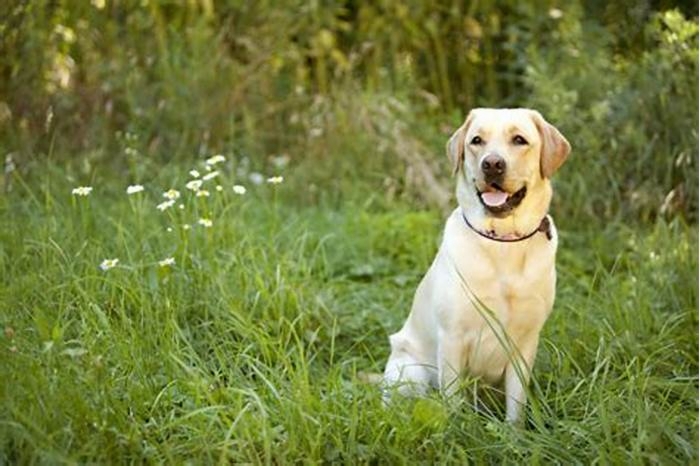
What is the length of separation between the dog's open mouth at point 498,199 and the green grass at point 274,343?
22.0 inches

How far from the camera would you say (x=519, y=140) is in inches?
130

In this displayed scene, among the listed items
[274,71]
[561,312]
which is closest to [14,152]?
[274,71]

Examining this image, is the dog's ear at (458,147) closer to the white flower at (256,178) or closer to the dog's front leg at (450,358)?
the dog's front leg at (450,358)

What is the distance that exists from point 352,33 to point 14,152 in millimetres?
2968

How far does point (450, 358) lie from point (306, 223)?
1.64m

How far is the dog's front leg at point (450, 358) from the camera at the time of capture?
10.8 feet

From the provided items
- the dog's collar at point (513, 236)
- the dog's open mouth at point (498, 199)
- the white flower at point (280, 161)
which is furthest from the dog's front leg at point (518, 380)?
the white flower at point (280, 161)

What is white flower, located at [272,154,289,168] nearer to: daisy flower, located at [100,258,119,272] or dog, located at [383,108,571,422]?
daisy flower, located at [100,258,119,272]

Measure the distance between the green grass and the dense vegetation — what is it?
0.04ft

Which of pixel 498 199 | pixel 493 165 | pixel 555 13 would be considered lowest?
pixel 498 199

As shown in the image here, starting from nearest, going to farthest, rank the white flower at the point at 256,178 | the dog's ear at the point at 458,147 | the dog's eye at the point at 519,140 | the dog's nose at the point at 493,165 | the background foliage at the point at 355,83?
the dog's nose at the point at 493,165 → the dog's eye at the point at 519,140 → the dog's ear at the point at 458,147 → the background foliage at the point at 355,83 → the white flower at the point at 256,178

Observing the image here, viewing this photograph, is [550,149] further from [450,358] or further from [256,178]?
[256,178]

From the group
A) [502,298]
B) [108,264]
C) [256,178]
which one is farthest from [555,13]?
[108,264]

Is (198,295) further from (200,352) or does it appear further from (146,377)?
(146,377)
